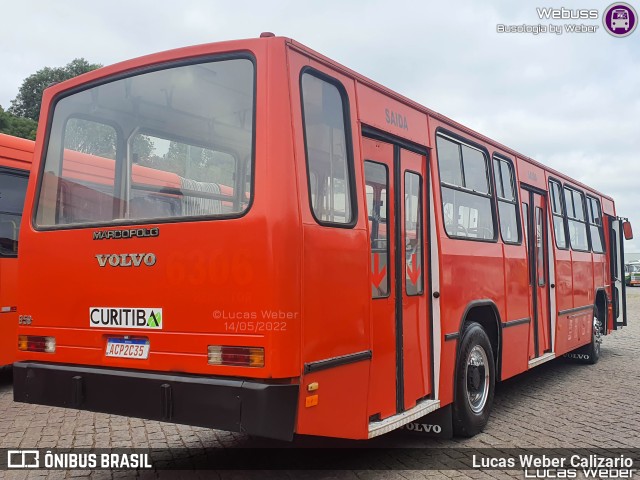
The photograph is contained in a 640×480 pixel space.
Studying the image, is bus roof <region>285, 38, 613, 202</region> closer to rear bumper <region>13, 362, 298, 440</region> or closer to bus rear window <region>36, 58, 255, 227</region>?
bus rear window <region>36, 58, 255, 227</region>

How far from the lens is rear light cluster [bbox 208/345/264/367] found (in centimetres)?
389

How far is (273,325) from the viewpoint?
3867 mm

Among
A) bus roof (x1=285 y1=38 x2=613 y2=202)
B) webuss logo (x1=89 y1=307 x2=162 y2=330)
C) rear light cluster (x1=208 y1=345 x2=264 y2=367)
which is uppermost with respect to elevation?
bus roof (x1=285 y1=38 x2=613 y2=202)

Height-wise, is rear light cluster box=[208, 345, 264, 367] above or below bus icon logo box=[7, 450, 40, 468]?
above

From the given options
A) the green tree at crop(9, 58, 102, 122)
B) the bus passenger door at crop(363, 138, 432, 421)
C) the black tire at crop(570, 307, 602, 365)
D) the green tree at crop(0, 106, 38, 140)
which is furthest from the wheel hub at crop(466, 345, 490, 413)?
the green tree at crop(9, 58, 102, 122)

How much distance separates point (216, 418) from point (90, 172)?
2.20 meters

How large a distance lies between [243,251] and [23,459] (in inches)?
119

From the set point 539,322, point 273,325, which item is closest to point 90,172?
point 273,325

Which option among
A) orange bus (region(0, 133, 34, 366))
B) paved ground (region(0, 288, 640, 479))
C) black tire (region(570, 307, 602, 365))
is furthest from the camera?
black tire (region(570, 307, 602, 365))

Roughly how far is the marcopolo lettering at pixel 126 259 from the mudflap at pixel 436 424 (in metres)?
3.00

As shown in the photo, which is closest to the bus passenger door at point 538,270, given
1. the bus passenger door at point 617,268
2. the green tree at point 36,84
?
the bus passenger door at point 617,268

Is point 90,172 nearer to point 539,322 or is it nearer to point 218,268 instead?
point 218,268

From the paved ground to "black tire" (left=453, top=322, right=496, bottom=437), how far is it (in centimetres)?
16

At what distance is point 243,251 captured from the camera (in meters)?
3.98
